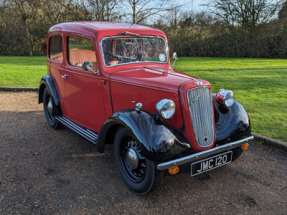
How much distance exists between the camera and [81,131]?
3.97 m

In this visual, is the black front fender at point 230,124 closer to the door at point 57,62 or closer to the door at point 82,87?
the door at point 82,87

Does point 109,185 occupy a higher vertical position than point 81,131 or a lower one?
lower

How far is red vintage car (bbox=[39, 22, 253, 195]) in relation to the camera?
2729 mm

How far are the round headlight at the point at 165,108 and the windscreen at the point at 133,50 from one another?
1.20 metres

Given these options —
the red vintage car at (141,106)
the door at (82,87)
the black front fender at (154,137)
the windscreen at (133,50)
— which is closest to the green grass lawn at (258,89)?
the red vintage car at (141,106)

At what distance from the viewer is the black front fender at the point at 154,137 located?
2.58 m

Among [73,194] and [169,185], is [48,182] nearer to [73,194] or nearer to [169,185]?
[73,194]

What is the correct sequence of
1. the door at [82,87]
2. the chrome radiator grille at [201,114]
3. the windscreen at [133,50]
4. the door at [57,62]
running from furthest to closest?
the door at [57,62], the door at [82,87], the windscreen at [133,50], the chrome radiator grille at [201,114]

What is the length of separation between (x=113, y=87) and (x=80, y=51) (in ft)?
3.39

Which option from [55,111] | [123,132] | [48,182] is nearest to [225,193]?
[123,132]

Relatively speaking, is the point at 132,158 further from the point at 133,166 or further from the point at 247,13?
the point at 247,13

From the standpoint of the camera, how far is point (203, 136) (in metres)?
2.90

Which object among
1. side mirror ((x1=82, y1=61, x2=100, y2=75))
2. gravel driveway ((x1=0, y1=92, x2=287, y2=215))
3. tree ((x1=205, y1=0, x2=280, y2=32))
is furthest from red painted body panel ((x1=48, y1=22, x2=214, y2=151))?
tree ((x1=205, y1=0, x2=280, y2=32))

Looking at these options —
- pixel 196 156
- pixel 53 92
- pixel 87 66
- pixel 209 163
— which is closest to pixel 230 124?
pixel 209 163
